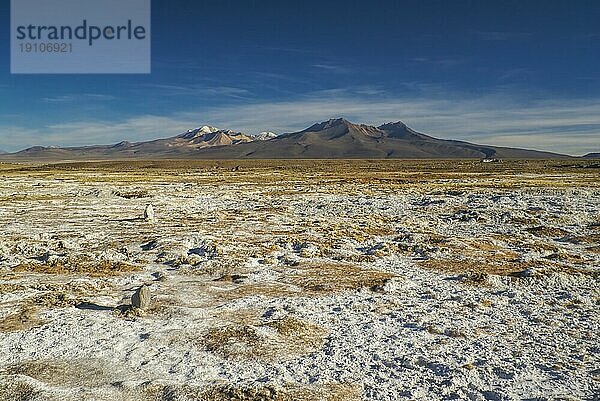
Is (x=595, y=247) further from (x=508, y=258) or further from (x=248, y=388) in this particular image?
(x=248, y=388)

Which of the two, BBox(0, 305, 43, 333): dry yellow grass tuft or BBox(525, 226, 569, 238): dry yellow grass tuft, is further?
BBox(525, 226, 569, 238): dry yellow grass tuft

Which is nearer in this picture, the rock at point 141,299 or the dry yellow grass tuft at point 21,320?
the dry yellow grass tuft at point 21,320

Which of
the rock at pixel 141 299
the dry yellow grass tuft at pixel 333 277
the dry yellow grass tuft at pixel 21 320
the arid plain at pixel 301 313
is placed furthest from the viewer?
the dry yellow grass tuft at pixel 333 277

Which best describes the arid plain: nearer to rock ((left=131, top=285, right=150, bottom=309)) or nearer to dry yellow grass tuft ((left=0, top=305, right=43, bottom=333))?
dry yellow grass tuft ((left=0, top=305, right=43, bottom=333))

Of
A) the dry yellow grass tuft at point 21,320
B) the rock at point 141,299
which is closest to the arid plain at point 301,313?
the dry yellow grass tuft at point 21,320

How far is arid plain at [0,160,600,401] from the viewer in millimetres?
8930

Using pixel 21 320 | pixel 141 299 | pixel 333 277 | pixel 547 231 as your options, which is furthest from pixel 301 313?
pixel 547 231

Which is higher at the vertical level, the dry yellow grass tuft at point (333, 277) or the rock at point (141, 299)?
the rock at point (141, 299)

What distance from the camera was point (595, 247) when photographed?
20.7 metres

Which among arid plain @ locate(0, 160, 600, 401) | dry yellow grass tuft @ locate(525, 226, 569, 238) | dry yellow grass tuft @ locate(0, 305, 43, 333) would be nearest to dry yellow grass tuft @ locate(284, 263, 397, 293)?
arid plain @ locate(0, 160, 600, 401)

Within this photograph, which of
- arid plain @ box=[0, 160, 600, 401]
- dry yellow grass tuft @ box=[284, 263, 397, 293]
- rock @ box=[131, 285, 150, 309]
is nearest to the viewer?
arid plain @ box=[0, 160, 600, 401]

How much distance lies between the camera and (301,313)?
496 inches

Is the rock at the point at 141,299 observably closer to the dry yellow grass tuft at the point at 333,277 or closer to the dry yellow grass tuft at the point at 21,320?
the dry yellow grass tuft at the point at 21,320

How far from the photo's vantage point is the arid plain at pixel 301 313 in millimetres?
8930
